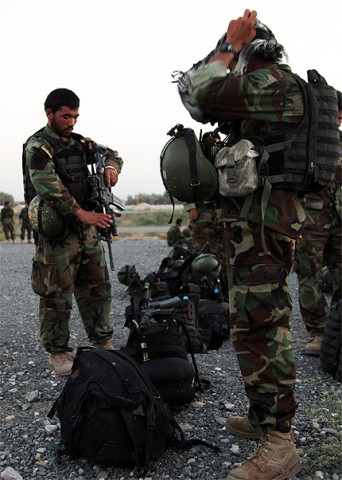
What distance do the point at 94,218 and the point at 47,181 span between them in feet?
1.41

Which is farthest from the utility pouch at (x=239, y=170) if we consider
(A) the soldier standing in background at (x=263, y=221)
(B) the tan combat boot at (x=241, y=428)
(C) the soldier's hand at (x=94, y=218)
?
(C) the soldier's hand at (x=94, y=218)

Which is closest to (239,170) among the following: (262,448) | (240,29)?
(240,29)

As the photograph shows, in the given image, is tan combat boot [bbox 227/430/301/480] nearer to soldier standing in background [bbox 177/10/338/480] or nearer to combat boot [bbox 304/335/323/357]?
soldier standing in background [bbox 177/10/338/480]

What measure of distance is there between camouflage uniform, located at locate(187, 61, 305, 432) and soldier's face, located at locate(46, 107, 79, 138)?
1.84 m

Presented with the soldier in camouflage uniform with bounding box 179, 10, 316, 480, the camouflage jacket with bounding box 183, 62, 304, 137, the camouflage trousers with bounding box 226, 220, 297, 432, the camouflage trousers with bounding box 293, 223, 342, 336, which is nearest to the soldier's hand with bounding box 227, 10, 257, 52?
the soldier in camouflage uniform with bounding box 179, 10, 316, 480

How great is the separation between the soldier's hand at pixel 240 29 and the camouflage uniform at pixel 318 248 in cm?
228

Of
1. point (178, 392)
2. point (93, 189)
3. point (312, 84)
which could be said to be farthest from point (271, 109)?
point (93, 189)

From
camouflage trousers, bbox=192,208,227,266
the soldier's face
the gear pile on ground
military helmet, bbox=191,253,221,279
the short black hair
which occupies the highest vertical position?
the short black hair

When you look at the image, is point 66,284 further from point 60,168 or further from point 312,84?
point 312,84

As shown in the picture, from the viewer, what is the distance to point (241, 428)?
9.77 ft

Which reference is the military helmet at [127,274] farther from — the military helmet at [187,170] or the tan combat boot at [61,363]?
the military helmet at [187,170]

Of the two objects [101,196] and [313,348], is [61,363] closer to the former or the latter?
[101,196]

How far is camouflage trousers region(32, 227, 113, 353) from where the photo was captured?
4.14 metres

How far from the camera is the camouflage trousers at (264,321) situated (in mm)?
2559
